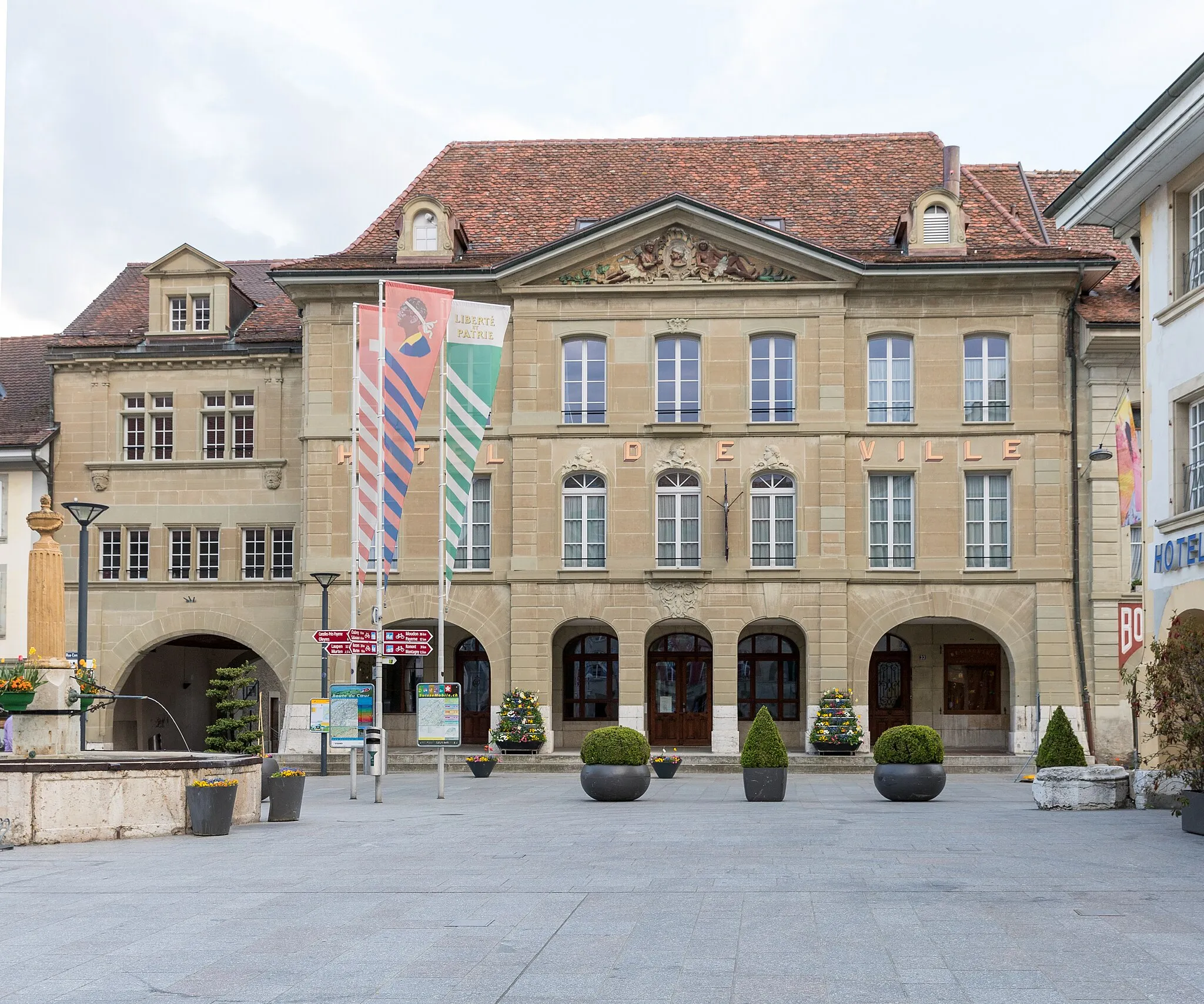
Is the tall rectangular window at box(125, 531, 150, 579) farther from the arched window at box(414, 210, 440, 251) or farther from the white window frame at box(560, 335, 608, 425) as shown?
the white window frame at box(560, 335, 608, 425)

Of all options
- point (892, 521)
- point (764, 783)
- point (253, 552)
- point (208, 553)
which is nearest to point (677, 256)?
point (892, 521)

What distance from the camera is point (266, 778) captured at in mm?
23000

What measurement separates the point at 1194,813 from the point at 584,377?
25333 millimetres

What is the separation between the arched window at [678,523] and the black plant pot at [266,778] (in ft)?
58.1

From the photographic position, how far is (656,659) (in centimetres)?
4425

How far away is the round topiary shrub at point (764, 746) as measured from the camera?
26188 millimetres

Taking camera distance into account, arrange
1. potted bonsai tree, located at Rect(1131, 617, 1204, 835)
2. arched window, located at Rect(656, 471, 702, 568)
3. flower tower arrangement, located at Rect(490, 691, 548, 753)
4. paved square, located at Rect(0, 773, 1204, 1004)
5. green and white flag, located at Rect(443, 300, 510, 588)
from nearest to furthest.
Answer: paved square, located at Rect(0, 773, 1204, 1004), potted bonsai tree, located at Rect(1131, 617, 1204, 835), green and white flag, located at Rect(443, 300, 510, 588), flower tower arrangement, located at Rect(490, 691, 548, 753), arched window, located at Rect(656, 471, 702, 568)

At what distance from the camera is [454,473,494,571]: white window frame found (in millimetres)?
41844

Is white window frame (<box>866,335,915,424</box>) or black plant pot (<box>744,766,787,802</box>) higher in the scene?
white window frame (<box>866,335,915,424</box>)

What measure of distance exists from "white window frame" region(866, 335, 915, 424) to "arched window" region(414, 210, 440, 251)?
39.0 feet

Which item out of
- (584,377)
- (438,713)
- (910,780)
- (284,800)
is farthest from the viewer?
(584,377)

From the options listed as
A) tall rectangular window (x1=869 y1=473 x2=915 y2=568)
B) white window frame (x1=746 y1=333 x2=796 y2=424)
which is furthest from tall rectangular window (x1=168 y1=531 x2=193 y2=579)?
tall rectangular window (x1=869 y1=473 x2=915 y2=568)

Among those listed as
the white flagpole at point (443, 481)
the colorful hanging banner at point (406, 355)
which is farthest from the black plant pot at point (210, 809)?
the colorful hanging banner at point (406, 355)

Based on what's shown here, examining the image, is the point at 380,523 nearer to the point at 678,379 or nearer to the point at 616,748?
the point at 616,748
